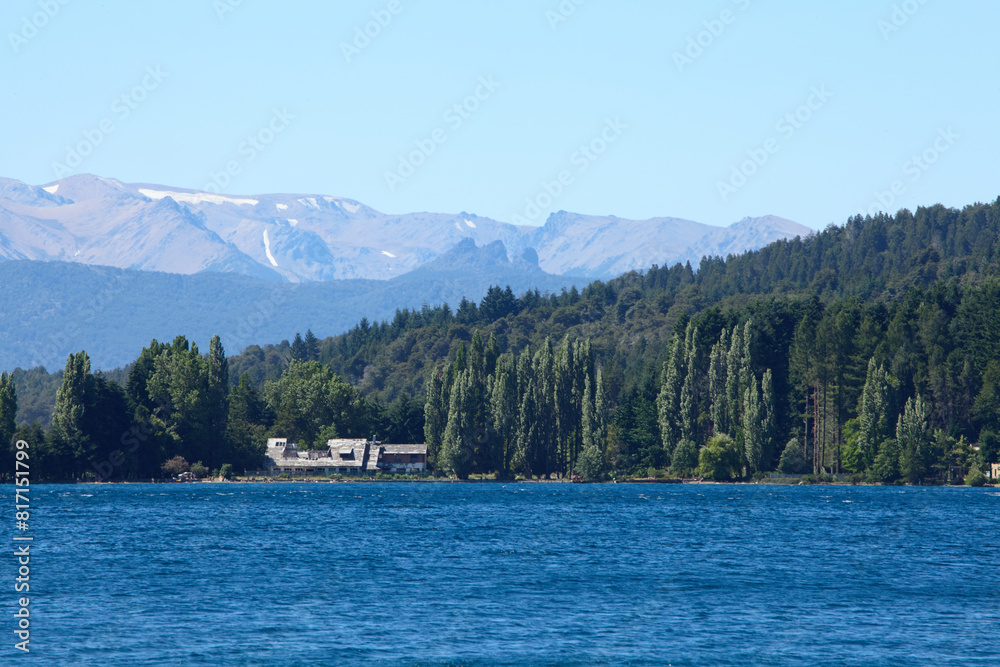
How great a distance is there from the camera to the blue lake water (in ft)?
112

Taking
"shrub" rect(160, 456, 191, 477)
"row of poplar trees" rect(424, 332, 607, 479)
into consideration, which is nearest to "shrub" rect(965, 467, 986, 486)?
"row of poplar trees" rect(424, 332, 607, 479)

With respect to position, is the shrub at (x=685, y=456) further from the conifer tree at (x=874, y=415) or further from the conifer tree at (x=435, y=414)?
the conifer tree at (x=435, y=414)

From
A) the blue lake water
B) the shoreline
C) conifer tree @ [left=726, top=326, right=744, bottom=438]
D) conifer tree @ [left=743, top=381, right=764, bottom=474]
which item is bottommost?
the blue lake water

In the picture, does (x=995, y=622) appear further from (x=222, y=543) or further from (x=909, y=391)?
(x=909, y=391)

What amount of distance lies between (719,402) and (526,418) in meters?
19.7

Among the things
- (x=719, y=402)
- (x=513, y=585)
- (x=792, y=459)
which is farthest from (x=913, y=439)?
(x=513, y=585)

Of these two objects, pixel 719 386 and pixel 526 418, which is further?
pixel 526 418

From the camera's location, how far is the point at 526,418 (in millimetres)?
120625

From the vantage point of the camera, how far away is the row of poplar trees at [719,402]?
112 m

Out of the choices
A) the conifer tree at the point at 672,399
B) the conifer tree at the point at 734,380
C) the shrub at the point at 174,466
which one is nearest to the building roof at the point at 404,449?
the shrub at the point at 174,466

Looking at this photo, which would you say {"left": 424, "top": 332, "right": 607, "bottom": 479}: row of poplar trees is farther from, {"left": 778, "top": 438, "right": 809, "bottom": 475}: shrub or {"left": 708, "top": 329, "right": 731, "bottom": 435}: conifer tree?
{"left": 778, "top": 438, "right": 809, "bottom": 475}: shrub

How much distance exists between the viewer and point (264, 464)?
133000 millimetres

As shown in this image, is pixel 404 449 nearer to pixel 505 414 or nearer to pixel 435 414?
pixel 435 414

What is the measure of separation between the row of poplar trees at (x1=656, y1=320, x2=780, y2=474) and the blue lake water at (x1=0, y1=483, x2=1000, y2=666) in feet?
92.9
